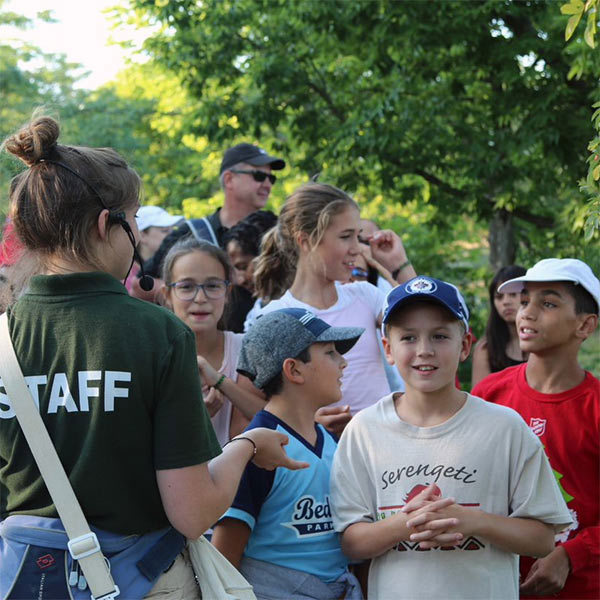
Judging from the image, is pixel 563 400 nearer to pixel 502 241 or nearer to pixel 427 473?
pixel 427 473

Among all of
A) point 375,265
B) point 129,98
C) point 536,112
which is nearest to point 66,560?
point 375,265

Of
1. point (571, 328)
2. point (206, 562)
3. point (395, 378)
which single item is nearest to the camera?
point (206, 562)

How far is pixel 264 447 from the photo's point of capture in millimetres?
2482

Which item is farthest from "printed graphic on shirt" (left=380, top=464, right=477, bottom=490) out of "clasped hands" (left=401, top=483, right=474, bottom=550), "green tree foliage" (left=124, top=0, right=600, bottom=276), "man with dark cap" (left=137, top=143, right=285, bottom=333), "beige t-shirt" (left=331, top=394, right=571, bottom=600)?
"green tree foliage" (left=124, top=0, right=600, bottom=276)

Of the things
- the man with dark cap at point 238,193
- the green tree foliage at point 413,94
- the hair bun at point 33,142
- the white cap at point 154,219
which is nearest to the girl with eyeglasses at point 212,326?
the man with dark cap at point 238,193

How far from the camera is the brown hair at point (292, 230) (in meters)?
4.65

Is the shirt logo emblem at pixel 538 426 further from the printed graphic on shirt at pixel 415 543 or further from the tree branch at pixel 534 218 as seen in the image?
the tree branch at pixel 534 218

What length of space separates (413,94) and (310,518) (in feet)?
24.0

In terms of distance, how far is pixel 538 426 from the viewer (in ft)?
12.1

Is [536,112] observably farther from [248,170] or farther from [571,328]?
[571,328]

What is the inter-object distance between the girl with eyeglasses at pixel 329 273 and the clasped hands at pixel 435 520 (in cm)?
149

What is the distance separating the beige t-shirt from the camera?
2.87 meters

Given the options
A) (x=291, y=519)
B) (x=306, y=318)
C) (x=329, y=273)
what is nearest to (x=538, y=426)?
(x=306, y=318)

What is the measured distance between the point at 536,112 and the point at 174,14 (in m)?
4.49
